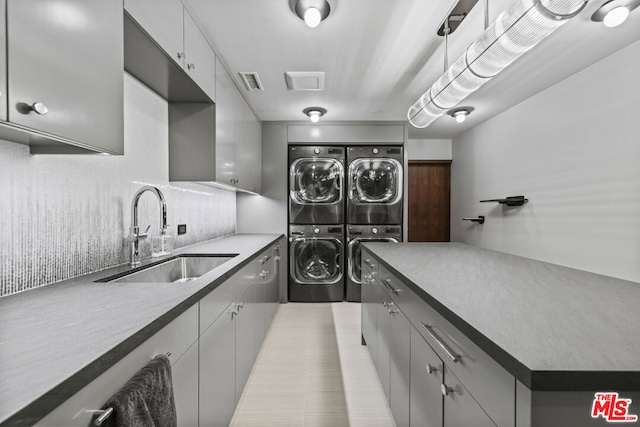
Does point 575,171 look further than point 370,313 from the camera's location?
Yes

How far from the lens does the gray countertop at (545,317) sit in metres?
0.58

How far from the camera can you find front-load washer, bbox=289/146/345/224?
4070 mm

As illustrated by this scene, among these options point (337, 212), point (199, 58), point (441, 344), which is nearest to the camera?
point (441, 344)

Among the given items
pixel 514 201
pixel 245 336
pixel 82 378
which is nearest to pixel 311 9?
pixel 82 378

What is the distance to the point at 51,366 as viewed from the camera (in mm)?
605

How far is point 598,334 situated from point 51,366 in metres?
1.20

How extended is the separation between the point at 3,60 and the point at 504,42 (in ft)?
6.15

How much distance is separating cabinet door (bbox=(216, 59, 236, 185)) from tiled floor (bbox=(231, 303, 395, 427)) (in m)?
1.52

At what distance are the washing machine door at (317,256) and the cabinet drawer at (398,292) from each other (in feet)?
6.99

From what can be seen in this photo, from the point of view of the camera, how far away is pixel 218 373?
57.2 inches

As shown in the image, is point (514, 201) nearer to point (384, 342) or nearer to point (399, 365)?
point (384, 342)

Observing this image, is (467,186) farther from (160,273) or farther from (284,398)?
(160,273)

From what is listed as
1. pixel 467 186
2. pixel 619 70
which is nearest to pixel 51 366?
pixel 619 70

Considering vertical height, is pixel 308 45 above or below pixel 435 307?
above
